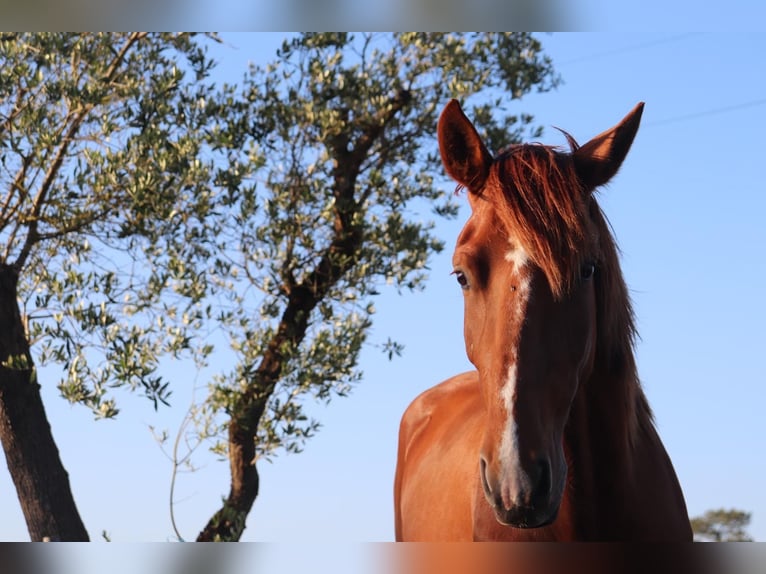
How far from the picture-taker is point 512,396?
202cm

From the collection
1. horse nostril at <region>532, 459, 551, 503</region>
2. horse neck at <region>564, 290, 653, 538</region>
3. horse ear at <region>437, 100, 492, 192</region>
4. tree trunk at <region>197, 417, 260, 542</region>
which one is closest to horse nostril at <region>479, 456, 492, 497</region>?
horse nostril at <region>532, 459, 551, 503</region>

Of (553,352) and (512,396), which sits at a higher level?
(553,352)

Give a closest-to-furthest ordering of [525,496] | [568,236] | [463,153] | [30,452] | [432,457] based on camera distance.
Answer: [525,496] < [568,236] < [463,153] < [432,457] < [30,452]

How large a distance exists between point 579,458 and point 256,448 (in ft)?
14.2

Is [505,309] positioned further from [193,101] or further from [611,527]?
[193,101]

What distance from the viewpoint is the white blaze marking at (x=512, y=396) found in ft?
6.31

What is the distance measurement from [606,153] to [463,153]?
0.40 meters

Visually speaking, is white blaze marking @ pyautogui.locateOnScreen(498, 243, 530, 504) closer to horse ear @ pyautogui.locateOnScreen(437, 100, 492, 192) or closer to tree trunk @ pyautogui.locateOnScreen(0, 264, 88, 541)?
horse ear @ pyautogui.locateOnScreen(437, 100, 492, 192)

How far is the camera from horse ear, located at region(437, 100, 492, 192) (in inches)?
96.3

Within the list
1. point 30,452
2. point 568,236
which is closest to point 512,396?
point 568,236

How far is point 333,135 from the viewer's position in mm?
6562

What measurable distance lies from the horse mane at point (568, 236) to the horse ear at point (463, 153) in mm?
48

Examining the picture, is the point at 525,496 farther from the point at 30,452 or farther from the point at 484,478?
the point at 30,452
